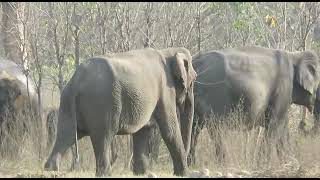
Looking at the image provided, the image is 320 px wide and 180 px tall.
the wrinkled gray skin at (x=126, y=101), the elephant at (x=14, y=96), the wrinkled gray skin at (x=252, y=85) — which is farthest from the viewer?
the elephant at (x=14, y=96)

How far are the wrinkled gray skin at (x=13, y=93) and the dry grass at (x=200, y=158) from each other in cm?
38

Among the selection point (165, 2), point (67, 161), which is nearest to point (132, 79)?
point (67, 161)

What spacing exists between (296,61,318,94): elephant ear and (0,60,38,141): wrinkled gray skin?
17.4 feet

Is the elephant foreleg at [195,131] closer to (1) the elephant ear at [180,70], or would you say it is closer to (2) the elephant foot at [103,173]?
(1) the elephant ear at [180,70]

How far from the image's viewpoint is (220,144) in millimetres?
14555

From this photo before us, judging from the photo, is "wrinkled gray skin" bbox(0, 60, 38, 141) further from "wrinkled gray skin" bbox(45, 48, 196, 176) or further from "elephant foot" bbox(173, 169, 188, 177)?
"elephant foot" bbox(173, 169, 188, 177)

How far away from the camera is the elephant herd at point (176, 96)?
1227 centimetres

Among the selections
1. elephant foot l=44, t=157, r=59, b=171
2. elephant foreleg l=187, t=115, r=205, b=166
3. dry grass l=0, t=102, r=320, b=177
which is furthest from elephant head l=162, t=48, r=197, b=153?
elephant foot l=44, t=157, r=59, b=171

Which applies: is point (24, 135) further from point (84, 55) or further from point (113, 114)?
point (84, 55)

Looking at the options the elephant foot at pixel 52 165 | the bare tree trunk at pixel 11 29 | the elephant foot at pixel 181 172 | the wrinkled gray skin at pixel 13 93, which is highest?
the bare tree trunk at pixel 11 29

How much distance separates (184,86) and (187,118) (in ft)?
2.47

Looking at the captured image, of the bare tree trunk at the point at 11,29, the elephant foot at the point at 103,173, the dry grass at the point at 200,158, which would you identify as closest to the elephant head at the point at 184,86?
the dry grass at the point at 200,158

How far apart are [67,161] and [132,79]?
96.4 inches

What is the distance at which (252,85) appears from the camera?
1627cm
